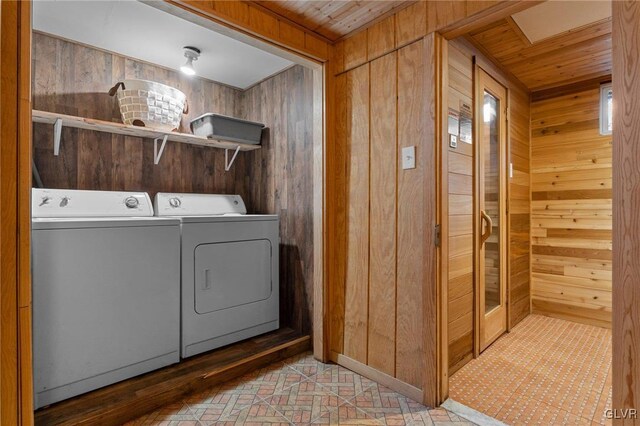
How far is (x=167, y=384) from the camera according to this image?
179 cm

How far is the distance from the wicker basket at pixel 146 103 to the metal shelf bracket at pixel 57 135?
36cm

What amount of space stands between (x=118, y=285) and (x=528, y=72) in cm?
345

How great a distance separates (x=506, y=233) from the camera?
277cm

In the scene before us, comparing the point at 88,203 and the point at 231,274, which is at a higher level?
the point at 88,203

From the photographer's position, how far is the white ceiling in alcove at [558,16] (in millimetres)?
1883

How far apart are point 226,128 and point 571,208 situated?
10.5 feet

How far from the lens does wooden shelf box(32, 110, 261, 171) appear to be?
A: 6.51ft

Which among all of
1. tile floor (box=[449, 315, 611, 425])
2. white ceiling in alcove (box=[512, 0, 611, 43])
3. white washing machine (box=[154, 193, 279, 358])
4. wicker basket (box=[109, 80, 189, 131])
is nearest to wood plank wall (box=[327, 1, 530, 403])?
tile floor (box=[449, 315, 611, 425])

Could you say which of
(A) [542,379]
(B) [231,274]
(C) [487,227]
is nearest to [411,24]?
(C) [487,227]

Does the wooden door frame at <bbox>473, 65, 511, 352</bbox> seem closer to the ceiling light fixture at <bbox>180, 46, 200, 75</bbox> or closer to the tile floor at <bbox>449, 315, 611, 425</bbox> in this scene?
the tile floor at <bbox>449, 315, 611, 425</bbox>

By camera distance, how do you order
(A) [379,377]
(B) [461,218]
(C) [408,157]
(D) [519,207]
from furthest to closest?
(D) [519,207], (B) [461,218], (A) [379,377], (C) [408,157]

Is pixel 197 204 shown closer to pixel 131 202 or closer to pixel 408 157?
pixel 131 202

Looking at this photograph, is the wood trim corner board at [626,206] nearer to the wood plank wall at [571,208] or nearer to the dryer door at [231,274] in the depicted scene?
the dryer door at [231,274]

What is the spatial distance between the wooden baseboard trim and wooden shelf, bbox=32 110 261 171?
1845mm
